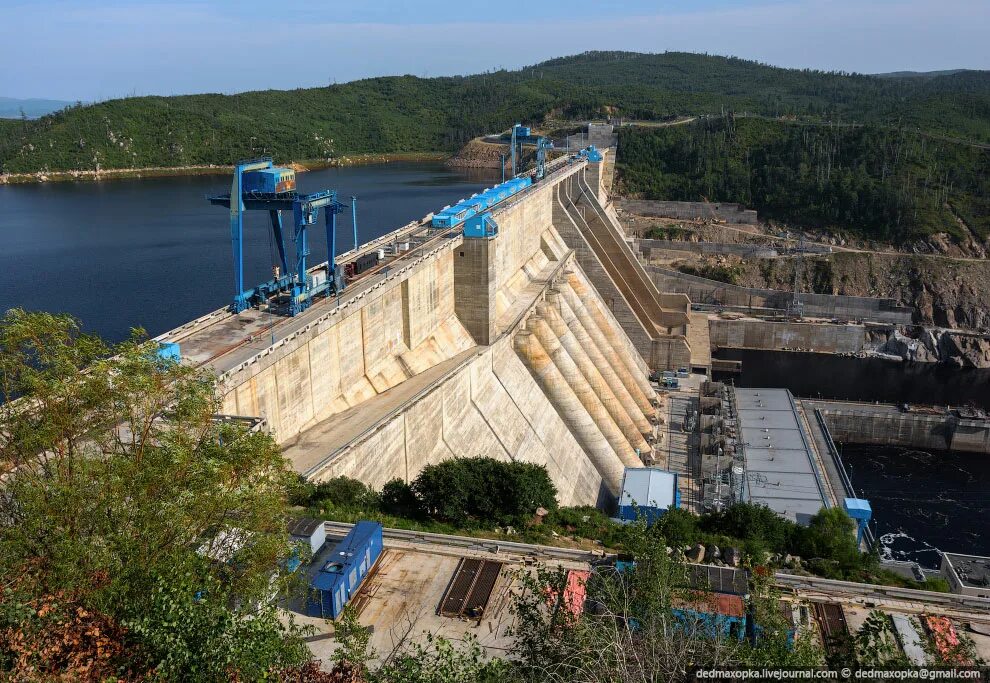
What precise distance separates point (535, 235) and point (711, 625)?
114ft

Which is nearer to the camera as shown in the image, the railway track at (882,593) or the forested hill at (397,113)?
the railway track at (882,593)

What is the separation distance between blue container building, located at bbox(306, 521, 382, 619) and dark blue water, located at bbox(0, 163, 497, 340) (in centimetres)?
2577

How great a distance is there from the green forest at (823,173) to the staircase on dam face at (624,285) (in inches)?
1121

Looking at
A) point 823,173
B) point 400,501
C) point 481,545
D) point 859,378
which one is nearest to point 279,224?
point 400,501

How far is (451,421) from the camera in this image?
23734 millimetres

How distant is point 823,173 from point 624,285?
37.8m

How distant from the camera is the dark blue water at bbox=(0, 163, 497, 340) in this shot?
3969 cm

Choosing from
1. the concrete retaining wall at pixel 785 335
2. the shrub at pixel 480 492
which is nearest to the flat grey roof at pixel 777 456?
the concrete retaining wall at pixel 785 335

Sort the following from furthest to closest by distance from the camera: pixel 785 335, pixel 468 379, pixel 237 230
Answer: pixel 785 335 < pixel 468 379 < pixel 237 230

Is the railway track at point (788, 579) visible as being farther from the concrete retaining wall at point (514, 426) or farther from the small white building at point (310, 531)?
the concrete retaining wall at point (514, 426)

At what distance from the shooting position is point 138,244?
52812 mm

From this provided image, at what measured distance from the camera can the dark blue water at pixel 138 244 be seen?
3969 centimetres

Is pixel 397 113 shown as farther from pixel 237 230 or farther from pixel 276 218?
pixel 237 230

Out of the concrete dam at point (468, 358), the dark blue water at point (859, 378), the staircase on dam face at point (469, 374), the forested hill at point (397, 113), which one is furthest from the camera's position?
the forested hill at point (397, 113)
